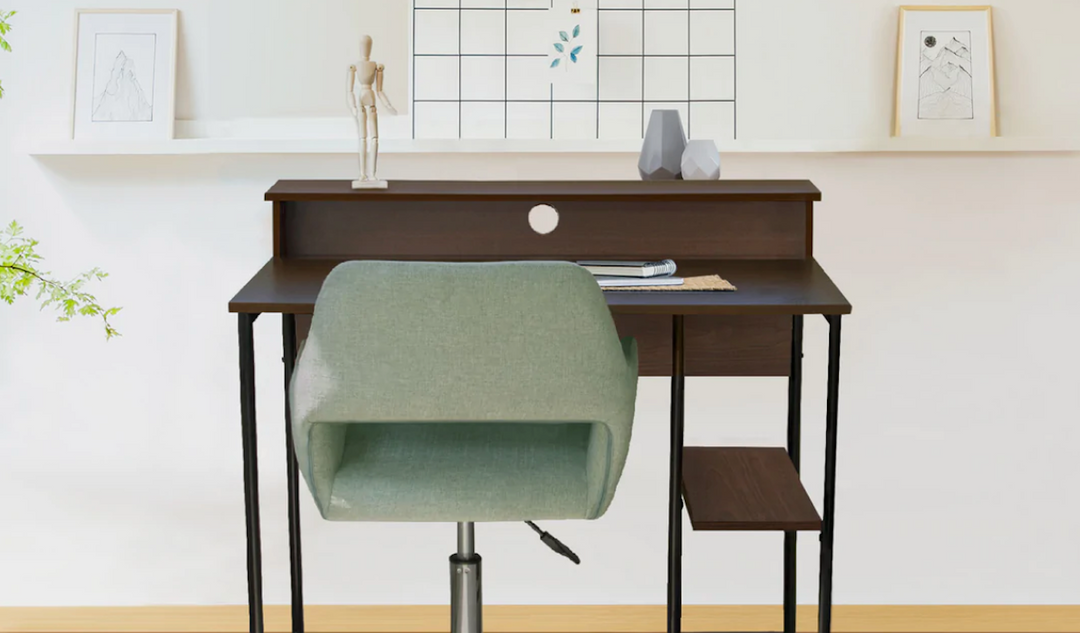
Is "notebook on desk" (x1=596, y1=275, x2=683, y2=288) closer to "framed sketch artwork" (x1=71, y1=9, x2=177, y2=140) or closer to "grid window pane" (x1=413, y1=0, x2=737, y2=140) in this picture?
"grid window pane" (x1=413, y1=0, x2=737, y2=140)

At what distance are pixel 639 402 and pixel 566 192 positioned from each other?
0.60 meters

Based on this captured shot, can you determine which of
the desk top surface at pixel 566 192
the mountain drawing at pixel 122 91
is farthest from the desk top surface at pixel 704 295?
the mountain drawing at pixel 122 91

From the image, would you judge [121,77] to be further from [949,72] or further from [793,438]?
[949,72]

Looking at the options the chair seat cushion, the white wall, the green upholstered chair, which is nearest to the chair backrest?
the green upholstered chair

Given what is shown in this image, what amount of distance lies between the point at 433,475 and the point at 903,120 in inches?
53.9

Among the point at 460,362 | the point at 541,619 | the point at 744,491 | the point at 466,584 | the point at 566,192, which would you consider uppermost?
the point at 566,192

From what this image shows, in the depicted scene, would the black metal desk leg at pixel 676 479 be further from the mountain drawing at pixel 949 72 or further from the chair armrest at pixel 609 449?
the mountain drawing at pixel 949 72

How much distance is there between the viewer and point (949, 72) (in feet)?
9.09

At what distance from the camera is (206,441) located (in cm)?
293

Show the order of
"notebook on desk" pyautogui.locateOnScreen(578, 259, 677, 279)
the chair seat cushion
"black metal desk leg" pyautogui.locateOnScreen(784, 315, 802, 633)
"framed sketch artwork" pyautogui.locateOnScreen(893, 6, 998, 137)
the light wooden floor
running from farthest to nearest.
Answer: the light wooden floor, "framed sketch artwork" pyautogui.locateOnScreen(893, 6, 998, 137), "black metal desk leg" pyautogui.locateOnScreen(784, 315, 802, 633), "notebook on desk" pyautogui.locateOnScreen(578, 259, 677, 279), the chair seat cushion

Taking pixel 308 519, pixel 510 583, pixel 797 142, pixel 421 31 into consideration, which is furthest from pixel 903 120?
pixel 308 519

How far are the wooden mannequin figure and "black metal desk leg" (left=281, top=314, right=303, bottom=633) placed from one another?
31 centimetres

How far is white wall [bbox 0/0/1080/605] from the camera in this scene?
2828 millimetres

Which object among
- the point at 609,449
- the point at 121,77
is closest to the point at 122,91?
the point at 121,77
